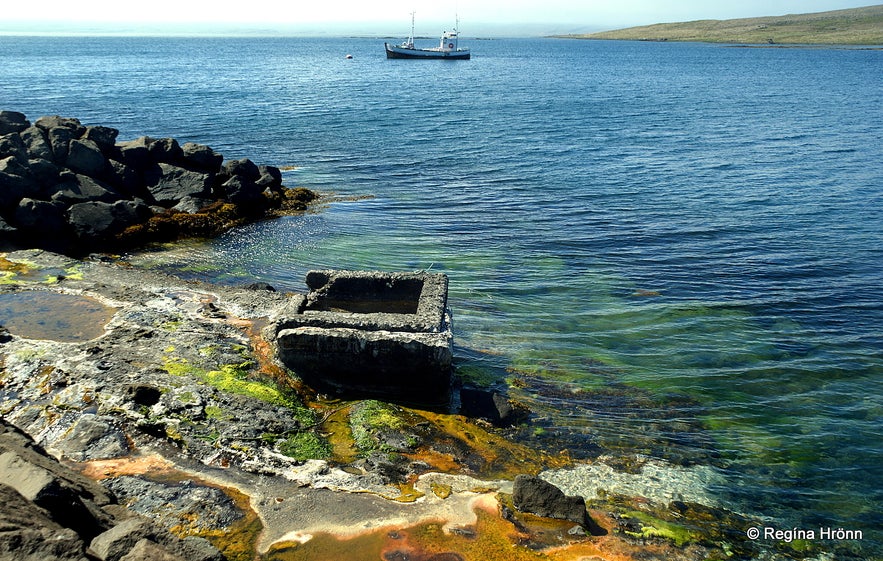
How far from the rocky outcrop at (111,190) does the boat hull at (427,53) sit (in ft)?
366

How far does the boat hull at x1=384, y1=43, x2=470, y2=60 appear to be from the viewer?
5015 inches

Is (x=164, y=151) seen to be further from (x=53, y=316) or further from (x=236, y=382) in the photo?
(x=236, y=382)

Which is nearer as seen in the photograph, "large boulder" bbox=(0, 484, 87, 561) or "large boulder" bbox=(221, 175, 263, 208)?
"large boulder" bbox=(0, 484, 87, 561)

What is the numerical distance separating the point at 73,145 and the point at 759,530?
22034mm

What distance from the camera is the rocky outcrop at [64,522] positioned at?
4.87 metres

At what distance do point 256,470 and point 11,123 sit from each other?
20654 millimetres

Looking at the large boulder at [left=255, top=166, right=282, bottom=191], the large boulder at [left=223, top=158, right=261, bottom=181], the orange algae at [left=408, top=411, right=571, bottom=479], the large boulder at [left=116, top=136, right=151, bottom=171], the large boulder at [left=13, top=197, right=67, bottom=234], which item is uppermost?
the large boulder at [left=116, top=136, right=151, bottom=171]

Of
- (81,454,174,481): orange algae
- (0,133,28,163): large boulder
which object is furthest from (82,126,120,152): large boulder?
(81,454,174,481): orange algae

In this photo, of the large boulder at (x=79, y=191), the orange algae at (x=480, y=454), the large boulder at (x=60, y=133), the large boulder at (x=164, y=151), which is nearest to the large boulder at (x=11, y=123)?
the large boulder at (x=60, y=133)

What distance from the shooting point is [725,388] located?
39.0 ft

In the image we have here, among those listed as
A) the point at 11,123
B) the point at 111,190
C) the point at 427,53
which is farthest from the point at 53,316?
the point at 427,53

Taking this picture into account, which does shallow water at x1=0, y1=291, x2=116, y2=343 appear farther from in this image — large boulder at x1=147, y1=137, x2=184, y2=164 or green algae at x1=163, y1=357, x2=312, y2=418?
large boulder at x1=147, y1=137, x2=184, y2=164

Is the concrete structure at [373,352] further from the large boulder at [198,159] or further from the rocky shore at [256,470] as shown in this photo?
the large boulder at [198,159]

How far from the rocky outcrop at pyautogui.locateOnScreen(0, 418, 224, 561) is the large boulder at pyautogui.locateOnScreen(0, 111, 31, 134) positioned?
19.2 m
